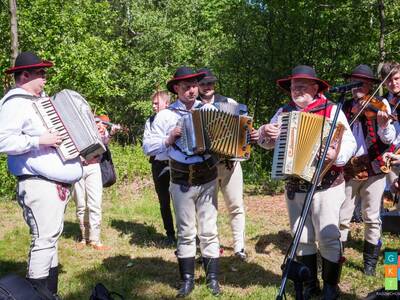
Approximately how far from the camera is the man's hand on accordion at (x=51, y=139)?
3.91m

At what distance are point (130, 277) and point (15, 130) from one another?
93.7 inches

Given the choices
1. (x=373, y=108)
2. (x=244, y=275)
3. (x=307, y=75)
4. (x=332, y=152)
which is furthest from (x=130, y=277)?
(x=373, y=108)

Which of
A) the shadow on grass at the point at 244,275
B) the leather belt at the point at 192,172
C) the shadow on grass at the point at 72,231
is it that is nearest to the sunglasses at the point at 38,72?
the leather belt at the point at 192,172

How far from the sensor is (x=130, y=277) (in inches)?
216

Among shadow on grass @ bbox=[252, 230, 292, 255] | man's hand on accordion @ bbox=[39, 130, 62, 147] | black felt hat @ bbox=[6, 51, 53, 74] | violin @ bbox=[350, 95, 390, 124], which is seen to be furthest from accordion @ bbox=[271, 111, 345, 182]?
shadow on grass @ bbox=[252, 230, 292, 255]

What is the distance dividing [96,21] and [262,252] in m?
19.7

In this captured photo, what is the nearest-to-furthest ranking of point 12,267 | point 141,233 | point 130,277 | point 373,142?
1. point 373,142
2. point 130,277
3. point 12,267
4. point 141,233

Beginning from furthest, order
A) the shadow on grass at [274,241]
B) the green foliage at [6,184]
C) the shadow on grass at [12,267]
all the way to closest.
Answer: the green foliage at [6,184] < the shadow on grass at [274,241] < the shadow on grass at [12,267]

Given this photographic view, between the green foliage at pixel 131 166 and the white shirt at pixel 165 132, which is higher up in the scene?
the white shirt at pixel 165 132

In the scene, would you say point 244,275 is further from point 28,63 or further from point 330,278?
point 28,63

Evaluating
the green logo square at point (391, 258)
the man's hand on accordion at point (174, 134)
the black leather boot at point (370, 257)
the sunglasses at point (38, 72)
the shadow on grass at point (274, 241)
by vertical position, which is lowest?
the shadow on grass at point (274, 241)

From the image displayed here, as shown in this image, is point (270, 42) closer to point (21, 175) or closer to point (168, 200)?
point (168, 200)

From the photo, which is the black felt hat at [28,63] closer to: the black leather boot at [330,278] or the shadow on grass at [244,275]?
the shadow on grass at [244,275]

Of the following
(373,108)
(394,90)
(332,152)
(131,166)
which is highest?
Result: (394,90)
